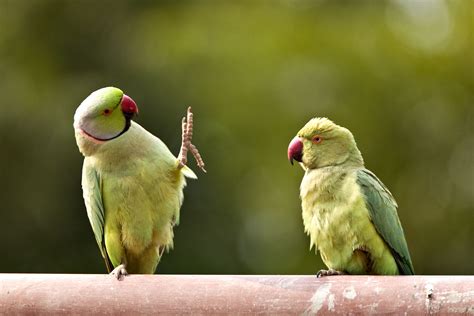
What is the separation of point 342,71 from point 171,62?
3.06 metres

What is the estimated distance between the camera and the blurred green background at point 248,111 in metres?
17.0

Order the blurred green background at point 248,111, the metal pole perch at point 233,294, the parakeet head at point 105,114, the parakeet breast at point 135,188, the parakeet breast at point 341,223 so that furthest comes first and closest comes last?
the blurred green background at point 248,111 → the parakeet breast at point 135,188 → the parakeet head at point 105,114 → the parakeet breast at point 341,223 → the metal pole perch at point 233,294

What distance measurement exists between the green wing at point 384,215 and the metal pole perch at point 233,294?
3.02 ft

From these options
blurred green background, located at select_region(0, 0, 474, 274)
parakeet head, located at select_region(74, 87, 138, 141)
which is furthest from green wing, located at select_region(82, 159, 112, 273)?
blurred green background, located at select_region(0, 0, 474, 274)

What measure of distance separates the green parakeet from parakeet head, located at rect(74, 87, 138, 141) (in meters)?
0.89

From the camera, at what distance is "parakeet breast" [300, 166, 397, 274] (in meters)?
5.52

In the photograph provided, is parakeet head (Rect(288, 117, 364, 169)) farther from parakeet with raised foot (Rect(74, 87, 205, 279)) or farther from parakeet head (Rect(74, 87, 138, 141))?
parakeet head (Rect(74, 87, 138, 141))

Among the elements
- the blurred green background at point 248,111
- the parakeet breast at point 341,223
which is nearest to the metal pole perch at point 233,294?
the parakeet breast at point 341,223

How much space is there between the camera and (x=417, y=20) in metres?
18.3

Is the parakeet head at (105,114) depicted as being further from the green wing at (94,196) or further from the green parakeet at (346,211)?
the green parakeet at (346,211)

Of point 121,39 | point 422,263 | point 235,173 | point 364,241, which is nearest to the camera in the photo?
point 364,241

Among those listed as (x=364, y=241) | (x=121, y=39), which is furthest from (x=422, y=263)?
(x=364, y=241)

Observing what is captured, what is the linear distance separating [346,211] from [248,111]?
1304 cm

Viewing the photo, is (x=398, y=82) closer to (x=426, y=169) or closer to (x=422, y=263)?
(x=426, y=169)
